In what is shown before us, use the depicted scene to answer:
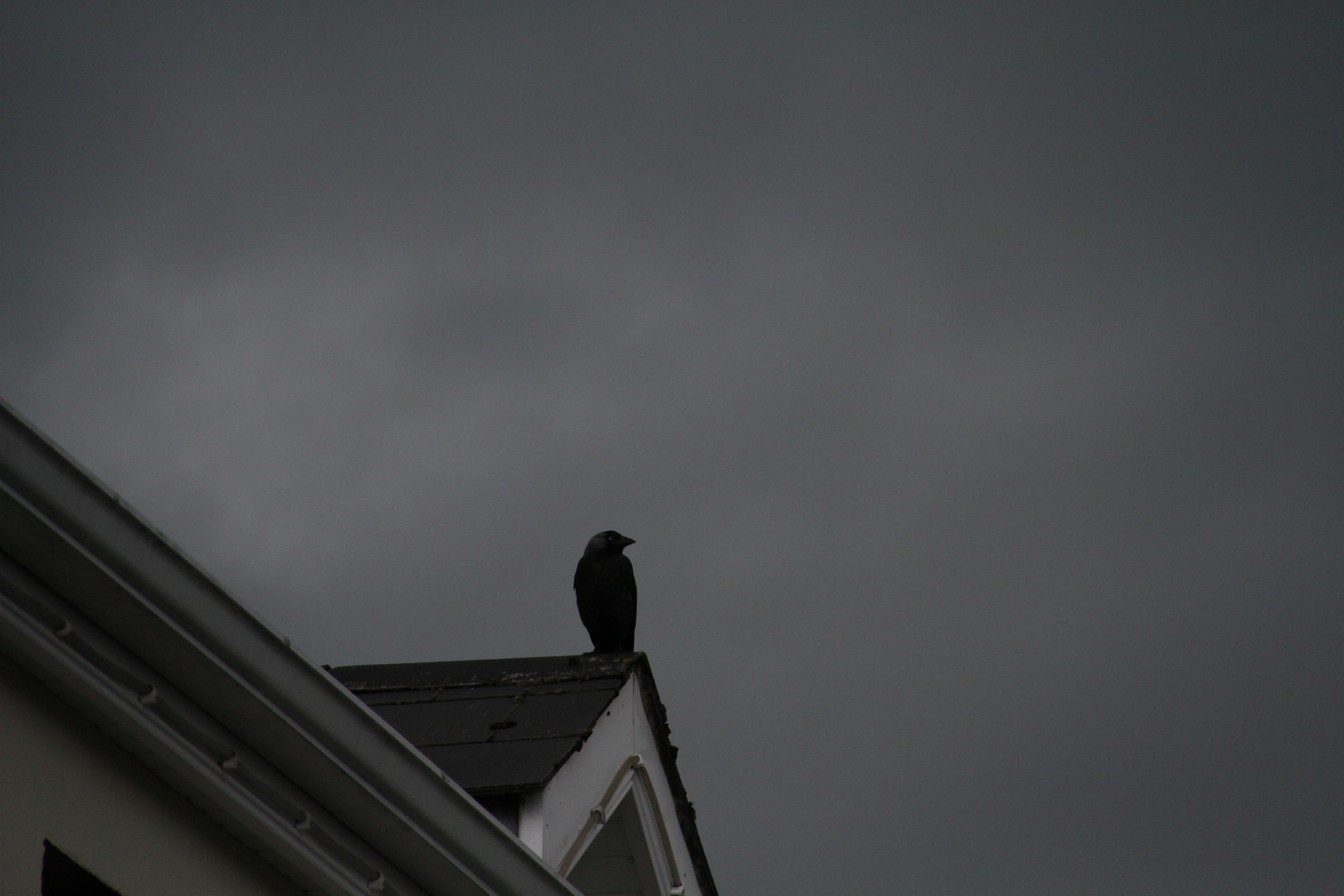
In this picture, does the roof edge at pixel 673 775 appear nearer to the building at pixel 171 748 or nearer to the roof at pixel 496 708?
the roof at pixel 496 708

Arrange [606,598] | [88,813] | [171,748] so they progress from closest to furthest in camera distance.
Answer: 1. [88,813]
2. [171,748]
3. [606,598]

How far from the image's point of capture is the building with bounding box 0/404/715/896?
253 cm

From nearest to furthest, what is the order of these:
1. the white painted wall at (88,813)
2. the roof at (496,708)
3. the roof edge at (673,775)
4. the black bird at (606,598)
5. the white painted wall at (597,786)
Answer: the white painted wall at (88,813), the white painted wall at (597,786), the roof at (496,708), the roof edge at (673,775), the black bird at (606,598)

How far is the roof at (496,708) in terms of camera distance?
4043 mm

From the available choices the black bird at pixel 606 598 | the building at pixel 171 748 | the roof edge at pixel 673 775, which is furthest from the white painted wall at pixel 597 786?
the black bird at pixel 606 598

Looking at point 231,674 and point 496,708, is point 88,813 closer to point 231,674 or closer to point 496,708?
point 231,674

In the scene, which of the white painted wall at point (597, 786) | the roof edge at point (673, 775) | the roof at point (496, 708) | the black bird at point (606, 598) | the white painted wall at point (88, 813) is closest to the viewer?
the white painted wall at point (88, 813)

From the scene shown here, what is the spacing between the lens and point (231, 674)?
2777 millimetres

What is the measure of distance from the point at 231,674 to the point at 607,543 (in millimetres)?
5154

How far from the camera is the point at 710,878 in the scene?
197 inches

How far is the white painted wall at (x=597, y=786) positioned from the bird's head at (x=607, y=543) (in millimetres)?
3076

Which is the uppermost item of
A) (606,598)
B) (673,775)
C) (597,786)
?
(606,598)

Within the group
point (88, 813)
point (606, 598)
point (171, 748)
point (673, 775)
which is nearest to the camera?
point (88, 813)

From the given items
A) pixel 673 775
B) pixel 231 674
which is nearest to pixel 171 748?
pixel 231 674
